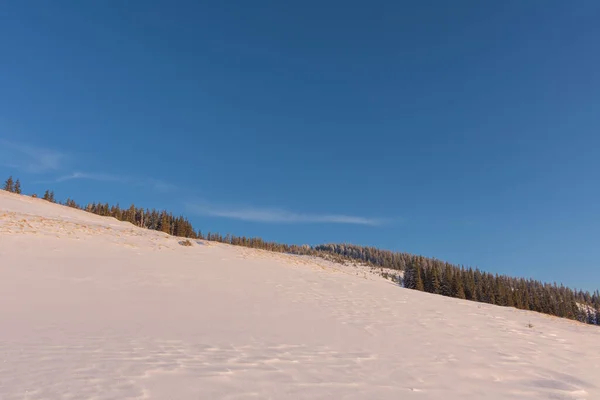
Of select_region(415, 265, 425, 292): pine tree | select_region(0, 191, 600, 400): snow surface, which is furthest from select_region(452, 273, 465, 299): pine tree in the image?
select_region(0, 191, 600, 400): snow surface

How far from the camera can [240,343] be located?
320 inches

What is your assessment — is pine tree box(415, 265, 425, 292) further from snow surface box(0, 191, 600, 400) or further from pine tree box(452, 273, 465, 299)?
snow surface box(0, 191, 600, 400)

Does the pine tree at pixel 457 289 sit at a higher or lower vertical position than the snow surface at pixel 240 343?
lower

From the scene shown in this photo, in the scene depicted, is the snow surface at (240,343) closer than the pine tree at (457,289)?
Yes

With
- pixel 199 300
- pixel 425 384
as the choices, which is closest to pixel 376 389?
pixel 425 384

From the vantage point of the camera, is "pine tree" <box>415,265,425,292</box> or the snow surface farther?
"pine tree" <box>415,265,425,292</box>

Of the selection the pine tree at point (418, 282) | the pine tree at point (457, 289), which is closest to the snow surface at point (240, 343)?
the pine tree at point (418, 282)

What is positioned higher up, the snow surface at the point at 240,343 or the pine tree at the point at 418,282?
the snow surface at the point at 240,343

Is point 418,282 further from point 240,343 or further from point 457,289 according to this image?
point 240,343

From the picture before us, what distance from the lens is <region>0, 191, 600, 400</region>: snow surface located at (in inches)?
207

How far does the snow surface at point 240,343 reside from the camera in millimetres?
5254

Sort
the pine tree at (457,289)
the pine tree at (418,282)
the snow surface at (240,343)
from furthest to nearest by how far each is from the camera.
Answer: the pine tree at (418,282) → the pine tree at (457,289) → the snow surface at (240,343)

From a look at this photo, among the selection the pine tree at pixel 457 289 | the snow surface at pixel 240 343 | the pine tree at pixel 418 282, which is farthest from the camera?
the pine tree at pixel 418 282

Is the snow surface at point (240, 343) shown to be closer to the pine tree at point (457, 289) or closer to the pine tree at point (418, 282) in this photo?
the pine tree at point (418, 282)
